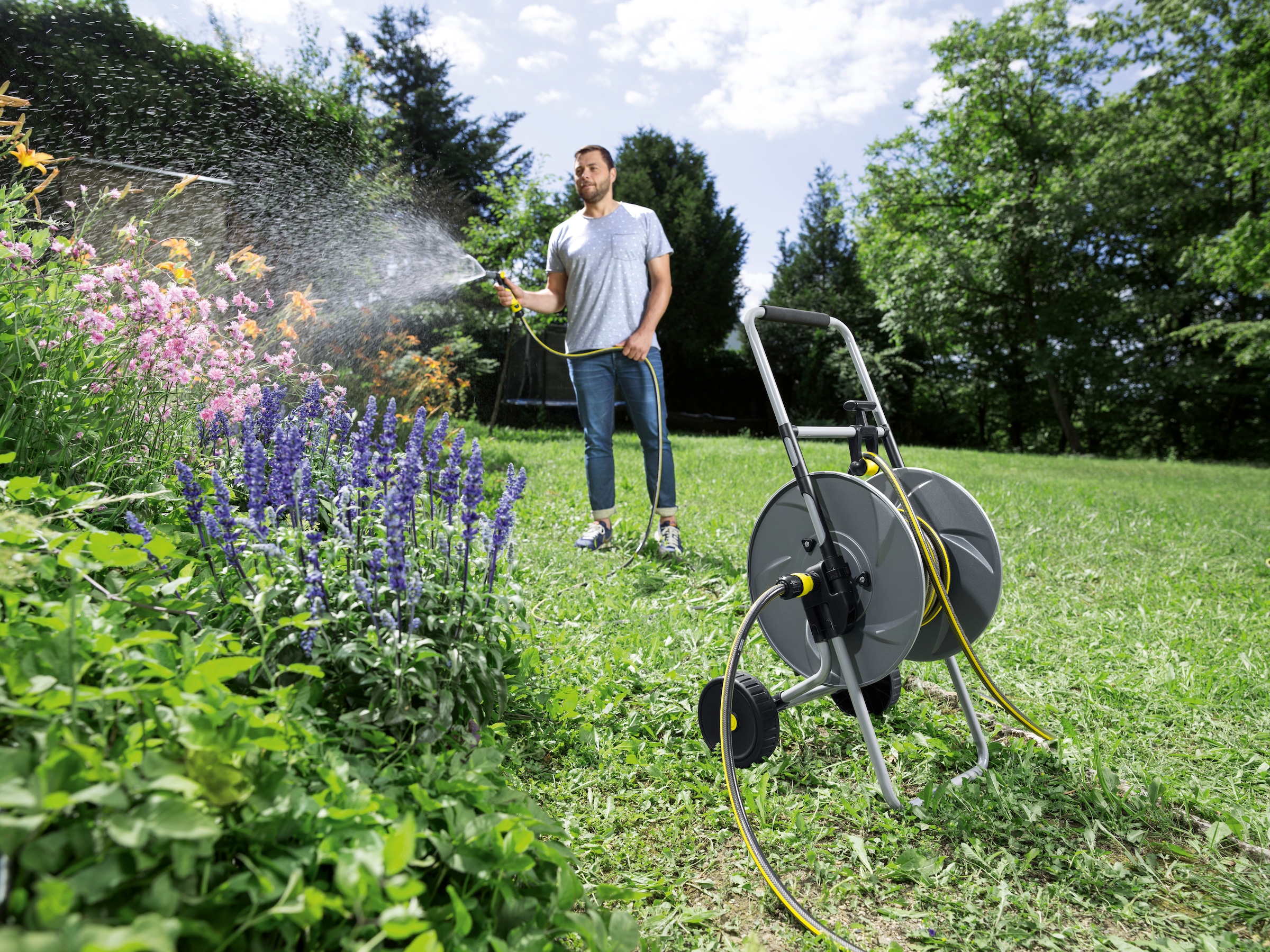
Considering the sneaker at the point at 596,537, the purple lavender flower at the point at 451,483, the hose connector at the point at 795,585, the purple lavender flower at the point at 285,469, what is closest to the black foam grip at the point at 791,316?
the hose connector at the point at 795,585

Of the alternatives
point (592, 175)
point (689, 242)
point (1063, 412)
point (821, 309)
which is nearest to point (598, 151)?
point (592, 175)

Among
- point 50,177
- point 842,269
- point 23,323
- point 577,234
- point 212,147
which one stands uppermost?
point 842,269

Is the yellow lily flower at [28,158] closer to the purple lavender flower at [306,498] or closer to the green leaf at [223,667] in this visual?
the purple lavender flower at [306,498]

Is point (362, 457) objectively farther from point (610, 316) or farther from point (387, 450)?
point (610, 316)

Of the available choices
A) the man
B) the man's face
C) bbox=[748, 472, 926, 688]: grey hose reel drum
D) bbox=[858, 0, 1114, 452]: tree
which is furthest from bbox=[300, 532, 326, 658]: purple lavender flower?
bbox=[858, 0, 1114, 452]: tree

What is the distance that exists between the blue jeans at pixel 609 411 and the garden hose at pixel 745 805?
2.16m

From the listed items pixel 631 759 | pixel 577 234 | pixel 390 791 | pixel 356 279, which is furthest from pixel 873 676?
pixel 356 279

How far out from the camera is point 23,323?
2201mm

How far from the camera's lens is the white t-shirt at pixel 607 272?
3.95m

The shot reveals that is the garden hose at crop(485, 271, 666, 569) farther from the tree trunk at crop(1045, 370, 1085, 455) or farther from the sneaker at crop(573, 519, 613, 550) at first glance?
the tree trunk at crop(1045, 370, 1085, 455)

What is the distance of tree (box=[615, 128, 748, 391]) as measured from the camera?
19000 mm

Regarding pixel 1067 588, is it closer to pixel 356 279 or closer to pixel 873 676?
pixel 873 676

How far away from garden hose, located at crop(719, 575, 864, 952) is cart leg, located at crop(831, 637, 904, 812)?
19cm

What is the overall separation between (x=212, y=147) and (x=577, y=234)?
6637 mm
